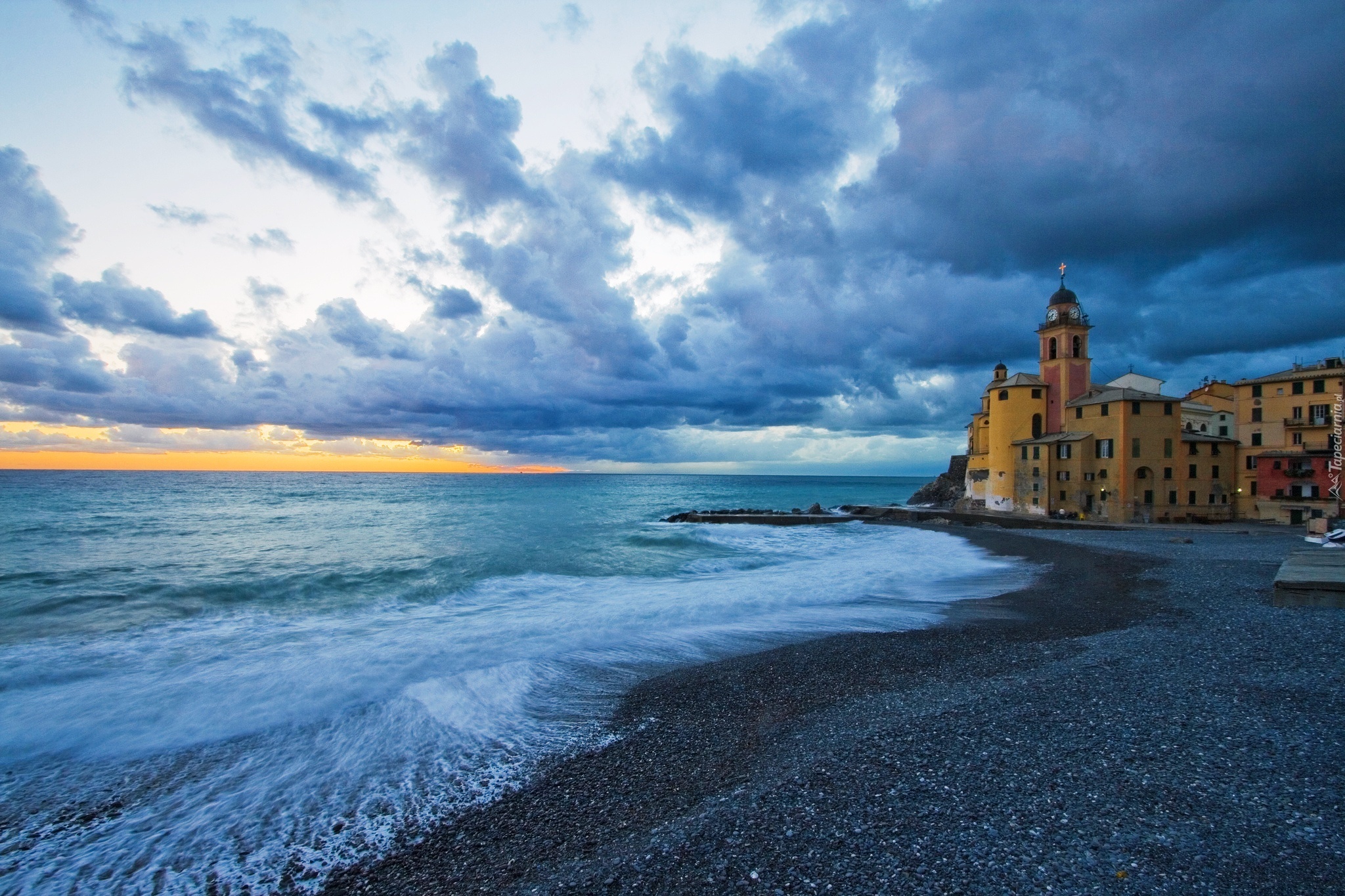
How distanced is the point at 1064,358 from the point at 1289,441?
13003 mm

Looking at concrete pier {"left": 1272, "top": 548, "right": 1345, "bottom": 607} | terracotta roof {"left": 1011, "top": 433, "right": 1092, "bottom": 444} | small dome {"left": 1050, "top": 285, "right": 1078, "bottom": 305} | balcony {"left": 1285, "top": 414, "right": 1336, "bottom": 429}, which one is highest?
small dome {"left": 1050, "top": 285, "right": 1078, "bottom": 305}

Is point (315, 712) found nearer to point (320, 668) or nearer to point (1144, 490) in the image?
point (320, 668)

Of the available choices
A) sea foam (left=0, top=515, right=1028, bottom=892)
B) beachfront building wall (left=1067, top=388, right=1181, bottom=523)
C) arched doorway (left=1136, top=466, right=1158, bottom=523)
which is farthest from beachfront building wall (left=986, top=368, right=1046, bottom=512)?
sea foam (left=0, top=515, right=1028, bottom=892)

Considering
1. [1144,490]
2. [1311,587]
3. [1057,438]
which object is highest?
[1057,438]

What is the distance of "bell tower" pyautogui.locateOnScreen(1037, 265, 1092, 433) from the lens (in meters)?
39.9

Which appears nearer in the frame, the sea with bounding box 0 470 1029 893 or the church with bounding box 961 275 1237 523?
the sea with bounding box 0 470 1029 893

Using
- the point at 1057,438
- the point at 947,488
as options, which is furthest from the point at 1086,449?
the point at 947,488

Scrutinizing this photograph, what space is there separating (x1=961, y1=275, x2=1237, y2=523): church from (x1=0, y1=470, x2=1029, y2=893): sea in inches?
515

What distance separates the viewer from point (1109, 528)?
3281 centimetres

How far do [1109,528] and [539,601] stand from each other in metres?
32.6

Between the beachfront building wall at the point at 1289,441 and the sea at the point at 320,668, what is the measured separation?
20593mm

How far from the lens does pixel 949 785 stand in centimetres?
542

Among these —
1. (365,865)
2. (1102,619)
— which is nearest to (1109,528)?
(1102,619)

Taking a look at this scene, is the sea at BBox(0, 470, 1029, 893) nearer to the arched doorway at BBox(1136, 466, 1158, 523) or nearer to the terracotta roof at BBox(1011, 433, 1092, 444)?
the terracotta roof at BBox(1011, 433, 1092, 444)
